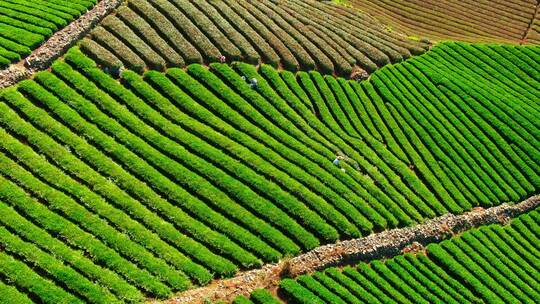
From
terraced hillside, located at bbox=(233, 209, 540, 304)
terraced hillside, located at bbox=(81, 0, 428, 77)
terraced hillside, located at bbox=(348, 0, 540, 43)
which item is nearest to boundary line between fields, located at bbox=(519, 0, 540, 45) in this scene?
terraced hillside, located at bbox=(348, 0, 540, 43)

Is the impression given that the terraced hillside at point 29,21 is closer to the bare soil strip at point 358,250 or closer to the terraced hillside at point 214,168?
the terraced hillside at point 214,168

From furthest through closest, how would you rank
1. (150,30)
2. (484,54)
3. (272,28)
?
(484,54) → (272,28) → (150,30)

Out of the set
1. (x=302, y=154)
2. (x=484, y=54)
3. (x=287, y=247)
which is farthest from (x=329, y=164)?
(x=484, y=54)

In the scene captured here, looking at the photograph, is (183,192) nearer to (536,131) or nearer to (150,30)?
(150,30)

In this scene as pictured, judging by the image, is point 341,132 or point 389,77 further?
point 389,77

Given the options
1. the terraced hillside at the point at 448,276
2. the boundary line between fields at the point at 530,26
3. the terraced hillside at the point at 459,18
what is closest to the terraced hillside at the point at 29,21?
the terraced hillside at the point at 448,276

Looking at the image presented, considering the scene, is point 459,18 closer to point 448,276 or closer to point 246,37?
point 246,37
